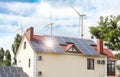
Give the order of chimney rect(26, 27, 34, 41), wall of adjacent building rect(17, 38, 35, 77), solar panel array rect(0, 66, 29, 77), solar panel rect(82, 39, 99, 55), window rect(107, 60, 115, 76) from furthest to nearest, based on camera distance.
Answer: window rect(107, 60, 115, 76) < solar panel rect(82, 39, 99, 55) < chimney rect(26, 27, 34, 41) < wall of adjacent building rect(17, 38, 35, 77) < solar panel array rect(0, 66, 29, 77)

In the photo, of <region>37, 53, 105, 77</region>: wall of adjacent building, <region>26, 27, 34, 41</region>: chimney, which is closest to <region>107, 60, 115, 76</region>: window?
<region>37, 53, 105, 77</region>: wall of adjacent building

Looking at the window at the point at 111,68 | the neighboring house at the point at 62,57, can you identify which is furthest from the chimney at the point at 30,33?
the window at the point at 111,68

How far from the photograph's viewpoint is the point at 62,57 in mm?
39062

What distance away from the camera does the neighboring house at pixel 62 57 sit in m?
37.7

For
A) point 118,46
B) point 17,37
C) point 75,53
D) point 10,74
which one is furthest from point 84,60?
point 17,37

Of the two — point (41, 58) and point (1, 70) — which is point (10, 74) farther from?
point (41, 58)

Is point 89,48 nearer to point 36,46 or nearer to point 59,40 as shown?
point 59,40

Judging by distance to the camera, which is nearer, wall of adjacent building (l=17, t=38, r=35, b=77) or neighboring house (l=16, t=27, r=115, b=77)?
neighboring house (l=16, t=27, r=115, b=77)

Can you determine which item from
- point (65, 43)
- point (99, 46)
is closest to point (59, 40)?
point (65, 43)

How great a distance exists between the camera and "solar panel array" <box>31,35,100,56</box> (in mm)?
38469

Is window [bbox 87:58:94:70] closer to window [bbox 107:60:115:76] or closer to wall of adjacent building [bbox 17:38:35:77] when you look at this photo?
window [bbox 107:60:115:76]

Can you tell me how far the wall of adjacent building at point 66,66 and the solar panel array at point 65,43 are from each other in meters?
0.61

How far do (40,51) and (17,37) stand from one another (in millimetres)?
16863

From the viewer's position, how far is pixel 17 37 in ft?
176
